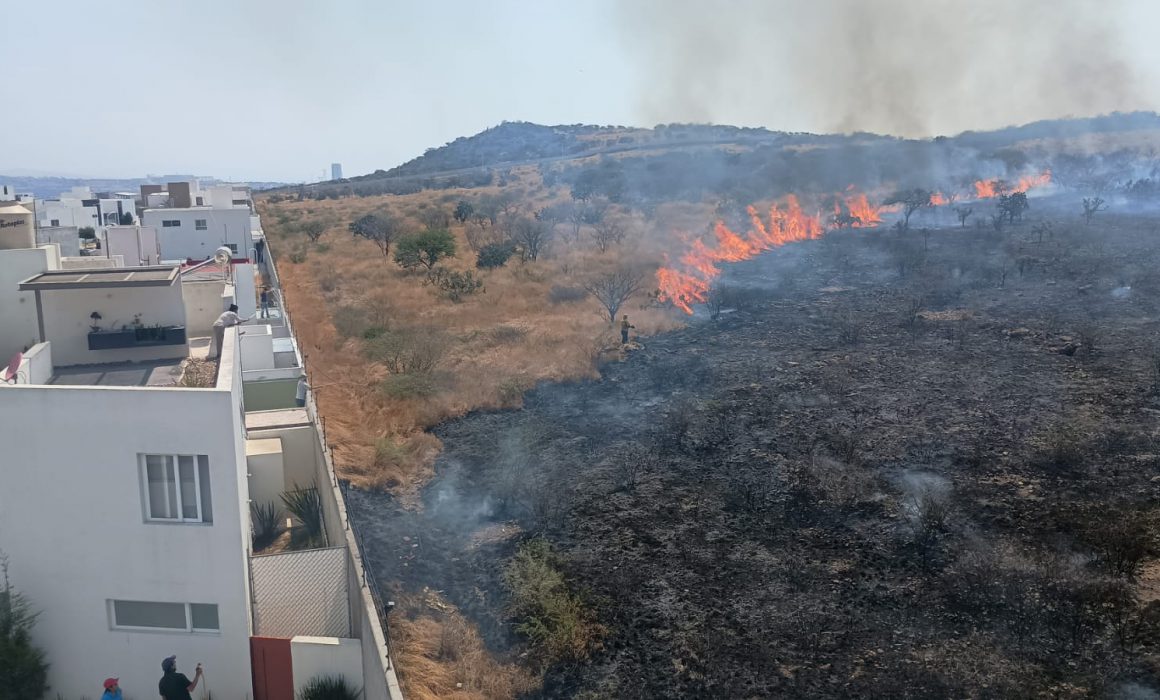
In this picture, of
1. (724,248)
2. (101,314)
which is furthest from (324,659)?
(724,248)

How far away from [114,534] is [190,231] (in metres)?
29.4

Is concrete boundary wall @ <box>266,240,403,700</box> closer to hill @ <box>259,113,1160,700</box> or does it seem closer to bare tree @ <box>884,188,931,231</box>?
hill @ <box>259,113,1160,700</box>

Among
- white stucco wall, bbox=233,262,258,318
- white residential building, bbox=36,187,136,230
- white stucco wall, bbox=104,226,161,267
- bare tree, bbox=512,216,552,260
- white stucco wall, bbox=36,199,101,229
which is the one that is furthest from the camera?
white residential building, bbox=36,187,136,230

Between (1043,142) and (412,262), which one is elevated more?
(1043,142)

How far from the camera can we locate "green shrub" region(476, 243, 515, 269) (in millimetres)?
35750

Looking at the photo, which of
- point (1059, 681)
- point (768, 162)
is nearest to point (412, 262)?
point (1059, 681)

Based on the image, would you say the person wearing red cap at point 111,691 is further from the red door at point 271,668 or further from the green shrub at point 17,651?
the red door at point 271,668

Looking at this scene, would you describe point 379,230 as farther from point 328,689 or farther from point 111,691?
point 111,691

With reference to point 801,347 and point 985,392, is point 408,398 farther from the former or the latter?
point 985,392

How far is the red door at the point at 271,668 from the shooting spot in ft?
28.5

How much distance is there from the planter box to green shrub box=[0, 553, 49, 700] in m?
3.18

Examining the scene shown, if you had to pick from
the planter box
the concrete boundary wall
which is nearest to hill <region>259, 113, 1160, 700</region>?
the concrete boundary wall

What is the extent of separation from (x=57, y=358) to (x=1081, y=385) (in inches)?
745

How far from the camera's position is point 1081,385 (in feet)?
58.9
